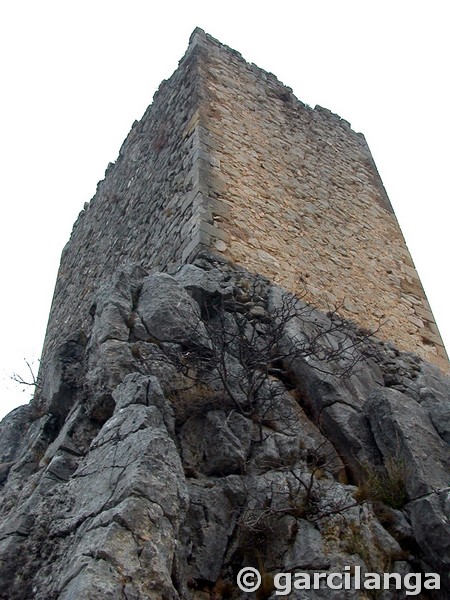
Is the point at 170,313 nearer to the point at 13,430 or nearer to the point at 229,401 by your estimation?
the point at 229,401

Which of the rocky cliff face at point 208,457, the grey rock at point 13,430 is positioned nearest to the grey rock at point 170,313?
the rocky cliff face at point 208,457

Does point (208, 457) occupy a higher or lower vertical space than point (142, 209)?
lower

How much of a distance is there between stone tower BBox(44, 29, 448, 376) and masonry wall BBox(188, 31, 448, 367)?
0.6 inches

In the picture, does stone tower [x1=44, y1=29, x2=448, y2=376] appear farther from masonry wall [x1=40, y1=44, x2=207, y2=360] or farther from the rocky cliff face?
the rocky cliff face

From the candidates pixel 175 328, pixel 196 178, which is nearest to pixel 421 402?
pixel 175 328

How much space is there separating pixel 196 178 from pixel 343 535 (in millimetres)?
3617

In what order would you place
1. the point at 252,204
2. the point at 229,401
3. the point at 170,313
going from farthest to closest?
the point at 252,204 → the point at 170,313 → the point at 229,401

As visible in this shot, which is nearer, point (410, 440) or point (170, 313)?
point (410, 440)

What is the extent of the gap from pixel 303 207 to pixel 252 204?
0.86 metres

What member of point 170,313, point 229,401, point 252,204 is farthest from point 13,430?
point 252,204

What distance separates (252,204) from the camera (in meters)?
6.29

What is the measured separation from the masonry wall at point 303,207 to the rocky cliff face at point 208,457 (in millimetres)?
856

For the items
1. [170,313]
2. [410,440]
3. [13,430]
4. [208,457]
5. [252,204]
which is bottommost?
[208,457]

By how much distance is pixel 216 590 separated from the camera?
10.4 feet
